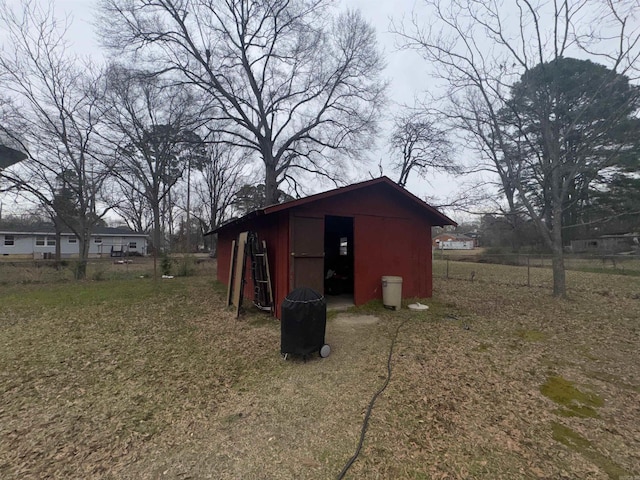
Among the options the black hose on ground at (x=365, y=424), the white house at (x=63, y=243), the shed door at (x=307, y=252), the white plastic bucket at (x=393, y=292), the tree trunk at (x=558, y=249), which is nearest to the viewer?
the black hose on ground at (x=365, y=424)

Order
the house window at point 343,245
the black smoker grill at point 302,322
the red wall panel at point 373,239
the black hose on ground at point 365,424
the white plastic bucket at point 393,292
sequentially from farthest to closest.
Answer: the house window at point 343,245, the white plastic bucket at point 393,292, the red wall panel at point 373,239, the black smoker grill at point 302,322, the black hose on ground at point 365,424

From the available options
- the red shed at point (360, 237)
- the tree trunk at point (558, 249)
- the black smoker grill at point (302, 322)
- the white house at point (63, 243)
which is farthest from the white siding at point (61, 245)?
the tree trunk at point (558, 249)

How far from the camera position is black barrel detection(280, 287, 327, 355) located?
13.2 ft

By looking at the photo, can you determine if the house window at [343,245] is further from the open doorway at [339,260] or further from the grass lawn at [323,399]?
the grass lawn at [323,399]

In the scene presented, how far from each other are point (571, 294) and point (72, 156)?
20.6 m

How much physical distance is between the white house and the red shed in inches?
1152

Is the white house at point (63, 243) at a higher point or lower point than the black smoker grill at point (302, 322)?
higher

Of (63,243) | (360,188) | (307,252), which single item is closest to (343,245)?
(360,188)

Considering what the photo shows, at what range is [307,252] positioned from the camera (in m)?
6.46

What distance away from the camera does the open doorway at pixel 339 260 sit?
29.9 ft

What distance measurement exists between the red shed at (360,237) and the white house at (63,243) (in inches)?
1152

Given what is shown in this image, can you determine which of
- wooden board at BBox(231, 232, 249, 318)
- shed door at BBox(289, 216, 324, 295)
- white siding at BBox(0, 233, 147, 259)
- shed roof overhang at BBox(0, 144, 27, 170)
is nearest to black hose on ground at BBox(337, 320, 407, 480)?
shed door at BBox(289, 216, 324, 295)

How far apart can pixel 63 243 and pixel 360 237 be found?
34.8 meters

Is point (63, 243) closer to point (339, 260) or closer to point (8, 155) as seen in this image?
point (8, 155)
